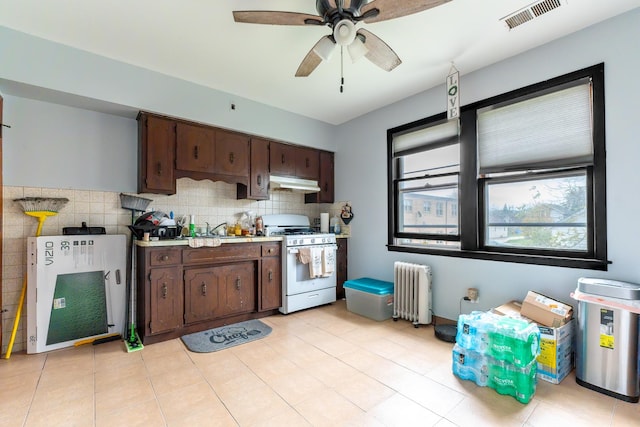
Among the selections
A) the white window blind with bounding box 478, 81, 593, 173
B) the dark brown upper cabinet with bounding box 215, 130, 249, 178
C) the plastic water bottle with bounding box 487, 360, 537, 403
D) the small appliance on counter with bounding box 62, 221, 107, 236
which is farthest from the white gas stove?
the plastic water bottle with bounding box 487, 360, 537, 403

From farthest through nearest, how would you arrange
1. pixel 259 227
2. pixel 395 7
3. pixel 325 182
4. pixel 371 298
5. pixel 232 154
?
pixel 325 182 < pixel 259 227 < pixel 232 154 < pixel 371 298 < pixel 395 7

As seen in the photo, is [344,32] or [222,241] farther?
[222,241]

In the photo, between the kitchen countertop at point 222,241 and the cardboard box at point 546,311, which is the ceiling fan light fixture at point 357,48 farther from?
the cardboard box at point 546,311

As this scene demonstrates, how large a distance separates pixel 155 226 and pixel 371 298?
8.38ft

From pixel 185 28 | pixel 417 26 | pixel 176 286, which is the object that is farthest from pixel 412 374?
pixel 185 28

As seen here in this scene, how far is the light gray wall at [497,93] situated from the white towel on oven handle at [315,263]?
0.75 metres

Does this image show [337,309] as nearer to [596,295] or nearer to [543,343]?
[543,343]

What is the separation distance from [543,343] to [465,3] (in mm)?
2612

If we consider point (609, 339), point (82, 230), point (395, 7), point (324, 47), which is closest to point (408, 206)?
point (609, 339)

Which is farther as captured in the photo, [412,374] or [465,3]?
[412,374]

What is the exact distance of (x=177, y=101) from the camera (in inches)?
125

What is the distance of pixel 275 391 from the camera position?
2.07 meters

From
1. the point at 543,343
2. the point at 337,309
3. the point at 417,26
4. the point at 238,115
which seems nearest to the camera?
the point at 543,343

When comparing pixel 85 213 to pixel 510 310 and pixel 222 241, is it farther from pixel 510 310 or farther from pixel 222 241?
pixel 510 310
